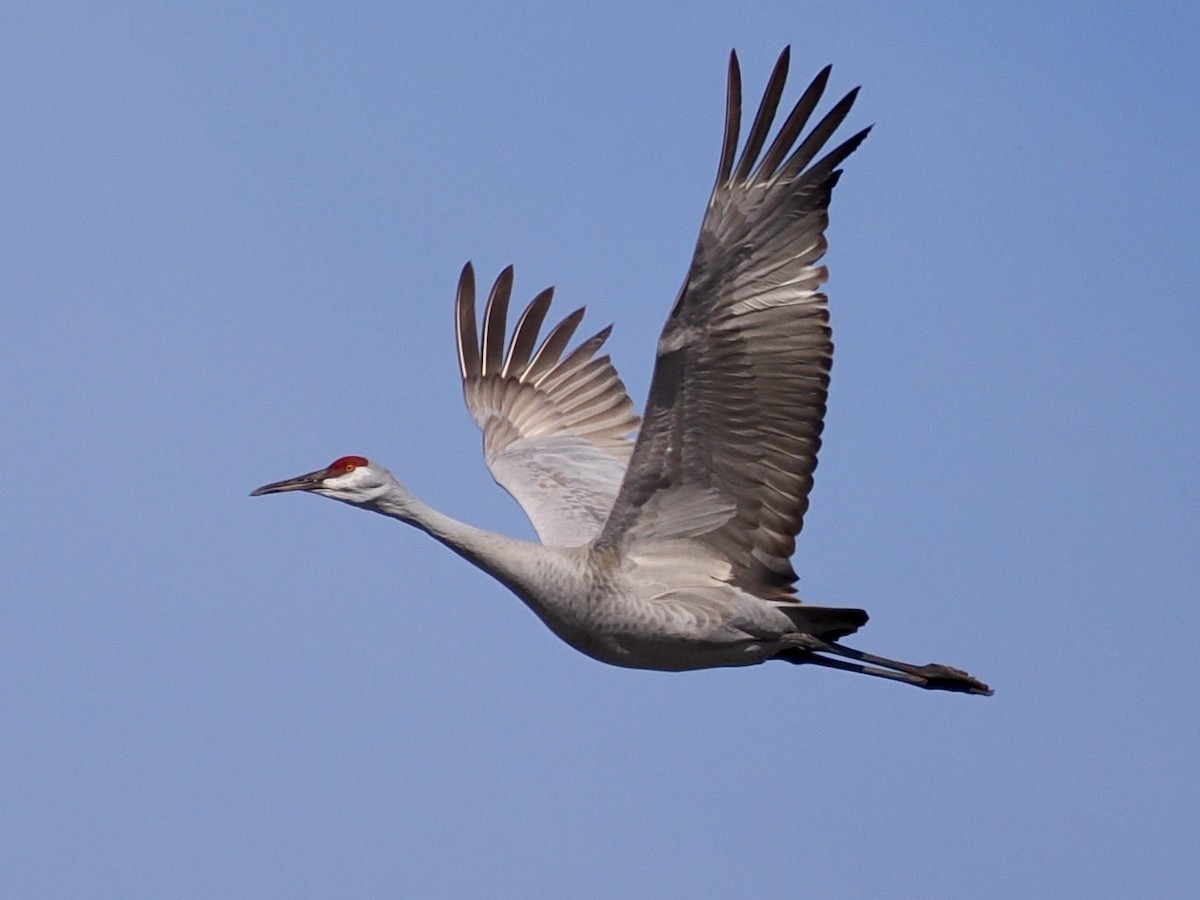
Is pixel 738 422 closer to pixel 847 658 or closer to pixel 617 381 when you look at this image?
pixel 847 658

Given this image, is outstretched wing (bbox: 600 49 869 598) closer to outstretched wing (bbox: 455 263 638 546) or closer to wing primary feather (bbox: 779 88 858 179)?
wing primary feather (bbox: 779 88 858 179)

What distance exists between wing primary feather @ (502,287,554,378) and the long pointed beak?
2.83 metres

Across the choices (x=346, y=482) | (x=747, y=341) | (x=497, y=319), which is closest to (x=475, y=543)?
(x=346, y=482)

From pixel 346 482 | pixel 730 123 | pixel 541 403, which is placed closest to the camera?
pixel 730 123

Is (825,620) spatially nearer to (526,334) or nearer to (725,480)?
(725,480)

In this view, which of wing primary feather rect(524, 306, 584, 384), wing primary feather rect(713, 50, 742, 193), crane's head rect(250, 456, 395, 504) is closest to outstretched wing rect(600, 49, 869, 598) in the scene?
wing primary feather rect(713, 50, 742, 193)

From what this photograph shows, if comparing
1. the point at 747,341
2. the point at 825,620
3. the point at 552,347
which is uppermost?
the point at 552,347

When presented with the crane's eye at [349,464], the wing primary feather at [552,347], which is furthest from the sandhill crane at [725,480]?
the wing primary feather at [552,347]

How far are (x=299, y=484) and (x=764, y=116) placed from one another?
3.19 meters

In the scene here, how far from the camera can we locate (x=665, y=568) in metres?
11.1

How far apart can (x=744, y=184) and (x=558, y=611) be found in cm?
231

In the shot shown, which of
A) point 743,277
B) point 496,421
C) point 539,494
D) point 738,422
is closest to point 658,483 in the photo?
point 738,422

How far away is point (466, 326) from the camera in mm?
14242

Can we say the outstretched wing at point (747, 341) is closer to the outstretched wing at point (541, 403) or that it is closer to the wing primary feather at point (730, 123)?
the wing primary feather at point (730, 123)
